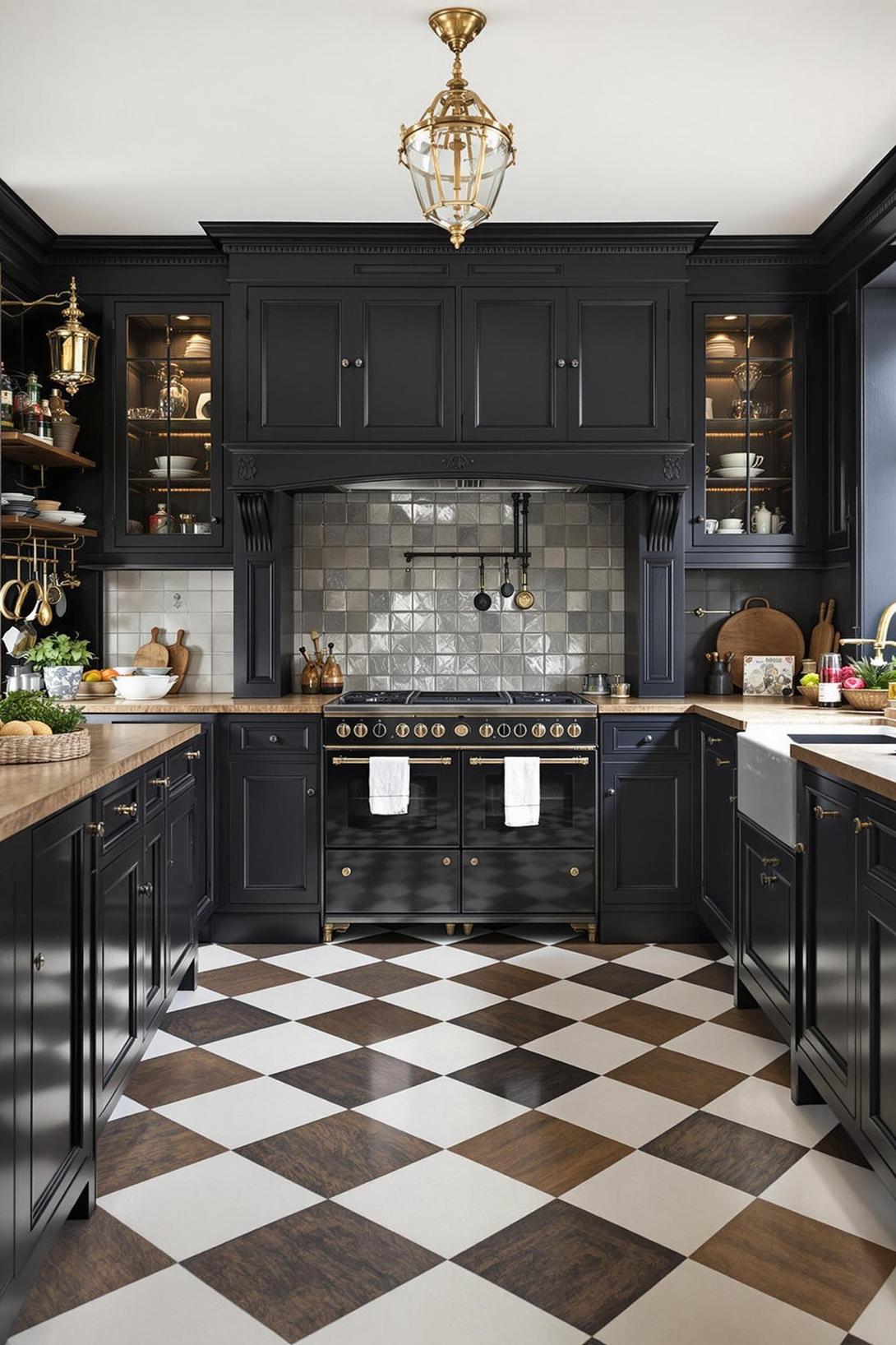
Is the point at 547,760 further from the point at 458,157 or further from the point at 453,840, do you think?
the point at 458,157

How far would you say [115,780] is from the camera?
7.50 ft

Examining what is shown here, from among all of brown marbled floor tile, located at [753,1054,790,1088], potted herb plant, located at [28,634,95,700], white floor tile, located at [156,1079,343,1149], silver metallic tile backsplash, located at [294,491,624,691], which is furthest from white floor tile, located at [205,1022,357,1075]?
silver metallic tile backsplash, located at [294,491,624,691]

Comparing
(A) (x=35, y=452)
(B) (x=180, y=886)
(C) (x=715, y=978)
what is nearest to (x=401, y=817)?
(B) (x=180, y=886)

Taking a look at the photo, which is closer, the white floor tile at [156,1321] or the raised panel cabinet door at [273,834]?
the white floor tile at [156,1321]

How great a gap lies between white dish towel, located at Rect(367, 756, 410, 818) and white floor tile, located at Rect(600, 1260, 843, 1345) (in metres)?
2.18

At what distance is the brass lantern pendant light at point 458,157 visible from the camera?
211 cm

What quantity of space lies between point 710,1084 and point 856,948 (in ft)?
2.42

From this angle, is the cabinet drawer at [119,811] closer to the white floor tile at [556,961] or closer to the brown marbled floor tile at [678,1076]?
the brown marbled floor tile at [678,1076]

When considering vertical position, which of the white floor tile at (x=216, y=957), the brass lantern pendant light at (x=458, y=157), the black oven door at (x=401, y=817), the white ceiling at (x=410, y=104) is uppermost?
the white ceiling at (x=410, y=104)

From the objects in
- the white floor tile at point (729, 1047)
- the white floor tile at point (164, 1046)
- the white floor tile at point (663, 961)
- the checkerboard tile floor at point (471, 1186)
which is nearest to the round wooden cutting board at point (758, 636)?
the white floor tile at point (663, 961)

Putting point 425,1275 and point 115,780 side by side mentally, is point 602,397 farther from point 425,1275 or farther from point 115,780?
point 425,1275

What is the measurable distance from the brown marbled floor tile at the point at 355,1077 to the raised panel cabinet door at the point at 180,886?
0.47 metres

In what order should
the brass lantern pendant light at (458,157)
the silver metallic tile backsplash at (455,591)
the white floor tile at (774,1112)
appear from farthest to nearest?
the silver metallic tile backsplash at (455,591)
the white floor tile at (774,1112)
the brass lantern pendant light at (458,157)

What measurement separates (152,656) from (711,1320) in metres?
3.34
